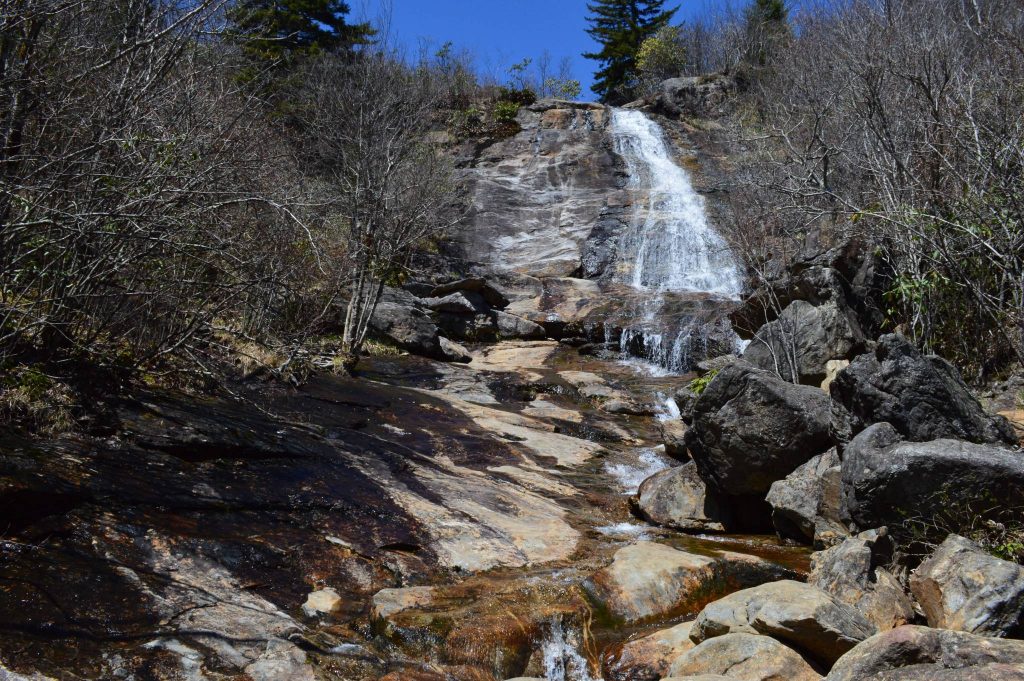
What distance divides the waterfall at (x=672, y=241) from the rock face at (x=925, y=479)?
1324 cm

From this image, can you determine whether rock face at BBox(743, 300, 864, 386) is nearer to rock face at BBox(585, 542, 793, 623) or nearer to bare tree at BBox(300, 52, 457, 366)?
rock face at BBox(585, 542, 793, 623)

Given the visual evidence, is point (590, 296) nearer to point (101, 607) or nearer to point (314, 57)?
point (314, 57)

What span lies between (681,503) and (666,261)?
542 inches

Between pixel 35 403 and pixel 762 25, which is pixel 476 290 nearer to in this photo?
pixel 35 403

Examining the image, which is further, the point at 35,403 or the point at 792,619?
the point at 35,403

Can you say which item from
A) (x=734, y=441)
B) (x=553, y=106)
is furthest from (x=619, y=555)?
(x=553, y=106)

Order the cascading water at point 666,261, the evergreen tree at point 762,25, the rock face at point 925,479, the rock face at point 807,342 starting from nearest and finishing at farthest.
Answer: the rock face at point 925,479 → the rock face at point 807,342 → the cascading water at point 666,261 → the evergreen tree at point 762,25

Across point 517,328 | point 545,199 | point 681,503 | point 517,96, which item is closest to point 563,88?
point 517,96

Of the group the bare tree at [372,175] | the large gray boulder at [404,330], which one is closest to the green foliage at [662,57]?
the bare tree at [372,175]

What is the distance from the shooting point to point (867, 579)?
471 cm

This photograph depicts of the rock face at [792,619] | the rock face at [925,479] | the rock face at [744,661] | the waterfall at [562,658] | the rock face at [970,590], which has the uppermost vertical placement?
the rock face at [925,479]

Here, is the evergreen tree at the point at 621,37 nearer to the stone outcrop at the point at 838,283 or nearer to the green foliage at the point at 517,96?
the green foliage at the point at 517,96

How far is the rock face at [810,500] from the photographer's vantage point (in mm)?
6004

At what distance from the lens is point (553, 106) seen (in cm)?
3058
